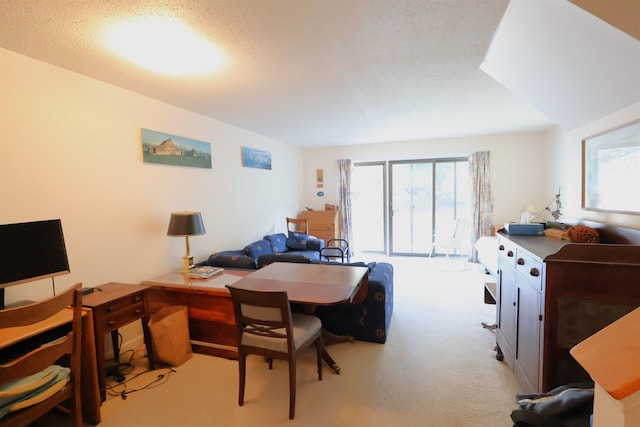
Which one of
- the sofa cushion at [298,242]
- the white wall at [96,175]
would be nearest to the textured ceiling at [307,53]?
the white wall at [96,175]

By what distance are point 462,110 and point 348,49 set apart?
237 centimetres

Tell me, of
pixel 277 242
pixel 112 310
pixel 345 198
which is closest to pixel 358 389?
pixel 112 310

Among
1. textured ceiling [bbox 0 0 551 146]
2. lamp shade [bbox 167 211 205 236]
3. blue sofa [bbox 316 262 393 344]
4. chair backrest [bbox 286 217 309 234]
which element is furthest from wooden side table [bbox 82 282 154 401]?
chair backrest [bbox 286 217 309 234]

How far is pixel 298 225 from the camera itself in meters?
5.84

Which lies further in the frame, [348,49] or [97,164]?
[97,164]

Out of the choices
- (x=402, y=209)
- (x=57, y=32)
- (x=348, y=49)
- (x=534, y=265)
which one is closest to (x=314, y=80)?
(x=348, y=49)

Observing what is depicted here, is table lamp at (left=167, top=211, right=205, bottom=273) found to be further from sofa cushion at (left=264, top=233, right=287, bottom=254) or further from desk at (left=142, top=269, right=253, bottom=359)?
sofa cushion at (left=264, top=233, right=287, bottom=254)

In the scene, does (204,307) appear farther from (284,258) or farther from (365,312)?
(365,312)

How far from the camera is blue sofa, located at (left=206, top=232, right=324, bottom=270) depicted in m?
3.12

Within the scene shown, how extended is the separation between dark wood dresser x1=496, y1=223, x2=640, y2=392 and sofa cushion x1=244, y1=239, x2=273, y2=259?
2989 mm

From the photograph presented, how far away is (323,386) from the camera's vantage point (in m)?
2.17

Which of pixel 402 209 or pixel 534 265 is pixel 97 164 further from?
pixel 402 209

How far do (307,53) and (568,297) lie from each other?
225 cm

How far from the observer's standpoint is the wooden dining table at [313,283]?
6.26 ft
